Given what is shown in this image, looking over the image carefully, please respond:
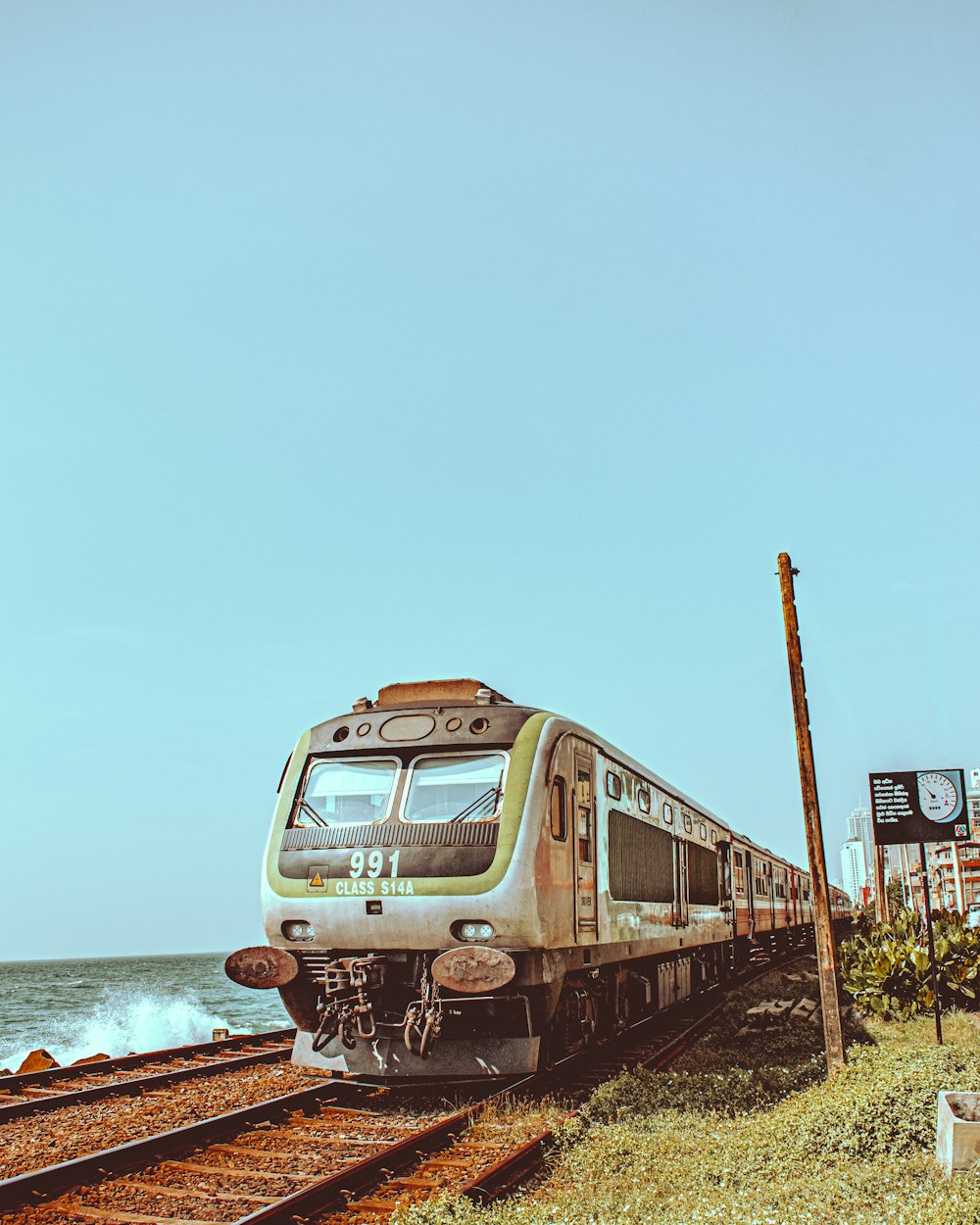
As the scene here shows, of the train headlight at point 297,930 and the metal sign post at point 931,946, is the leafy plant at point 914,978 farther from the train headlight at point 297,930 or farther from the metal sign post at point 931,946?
the train headlight at point 297,930

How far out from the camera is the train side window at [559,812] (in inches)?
401

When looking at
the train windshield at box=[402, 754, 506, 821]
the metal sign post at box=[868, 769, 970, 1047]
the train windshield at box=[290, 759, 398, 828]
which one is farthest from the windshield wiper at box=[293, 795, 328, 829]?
the metal sign post at box=[868, 769, 970, 1047]

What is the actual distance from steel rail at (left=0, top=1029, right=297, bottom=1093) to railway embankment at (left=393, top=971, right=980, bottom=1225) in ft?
21.9

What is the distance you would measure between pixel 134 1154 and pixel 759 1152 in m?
4.75

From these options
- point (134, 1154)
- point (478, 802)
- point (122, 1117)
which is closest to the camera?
point (134, 1154)

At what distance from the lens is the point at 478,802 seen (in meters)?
10.0

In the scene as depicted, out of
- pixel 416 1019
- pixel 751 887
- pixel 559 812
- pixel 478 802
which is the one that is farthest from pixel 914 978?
pixel 751 887

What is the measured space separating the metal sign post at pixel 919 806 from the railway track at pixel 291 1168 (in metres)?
7.00

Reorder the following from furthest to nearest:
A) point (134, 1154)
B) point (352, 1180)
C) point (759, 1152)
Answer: point (134, 1154)
point (759, 1152)
point (352, 1180)

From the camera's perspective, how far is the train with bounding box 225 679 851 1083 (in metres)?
9.49

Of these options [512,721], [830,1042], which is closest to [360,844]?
[512,721]

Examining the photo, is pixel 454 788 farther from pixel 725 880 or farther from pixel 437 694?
pixel 725 880

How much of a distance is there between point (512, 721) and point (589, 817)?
173 centimetres

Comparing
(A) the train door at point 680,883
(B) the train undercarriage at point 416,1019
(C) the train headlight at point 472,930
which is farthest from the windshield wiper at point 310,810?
(A) the train door at point 680,883
